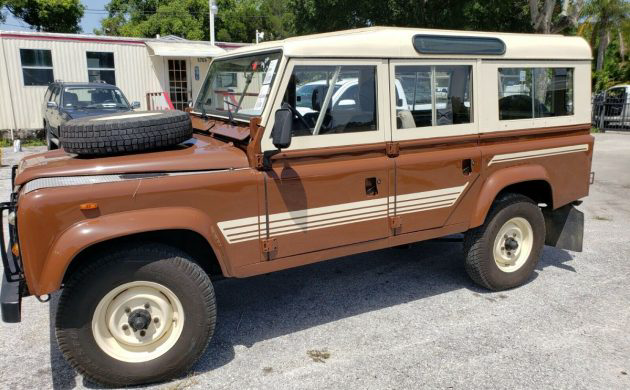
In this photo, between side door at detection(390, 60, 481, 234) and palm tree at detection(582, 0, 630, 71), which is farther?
palm tree at detection(582, 0, 630, 71)

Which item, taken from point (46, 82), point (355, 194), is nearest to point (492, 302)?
point (355, 194)

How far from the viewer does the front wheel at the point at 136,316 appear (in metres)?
3.18

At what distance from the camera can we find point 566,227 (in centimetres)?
536

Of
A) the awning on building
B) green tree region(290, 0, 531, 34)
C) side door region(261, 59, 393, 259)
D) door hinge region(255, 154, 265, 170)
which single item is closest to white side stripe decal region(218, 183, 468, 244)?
side door region(261, 59, 393, 259)

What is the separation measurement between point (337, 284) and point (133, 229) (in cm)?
249

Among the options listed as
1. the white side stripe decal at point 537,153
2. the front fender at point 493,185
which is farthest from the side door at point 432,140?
the white side stripe decal at point 537,153

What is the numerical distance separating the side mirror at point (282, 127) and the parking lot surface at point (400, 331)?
1560 mm

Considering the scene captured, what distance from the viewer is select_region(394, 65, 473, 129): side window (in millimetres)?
4095

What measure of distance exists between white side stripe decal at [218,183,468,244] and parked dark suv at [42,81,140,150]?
955 centimetres

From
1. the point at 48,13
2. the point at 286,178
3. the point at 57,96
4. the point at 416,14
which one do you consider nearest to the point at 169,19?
the point at 48,13

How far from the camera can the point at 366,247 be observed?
4090mm

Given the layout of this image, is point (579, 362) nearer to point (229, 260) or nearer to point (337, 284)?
point (337, 284)

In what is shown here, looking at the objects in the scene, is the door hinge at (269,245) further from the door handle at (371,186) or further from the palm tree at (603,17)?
the palm tree at (603,17)

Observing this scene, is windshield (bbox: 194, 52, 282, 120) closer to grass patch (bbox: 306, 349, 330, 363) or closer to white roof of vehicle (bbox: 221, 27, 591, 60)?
white roof of vehicle (bbox: 221, 27, 591, 60)
